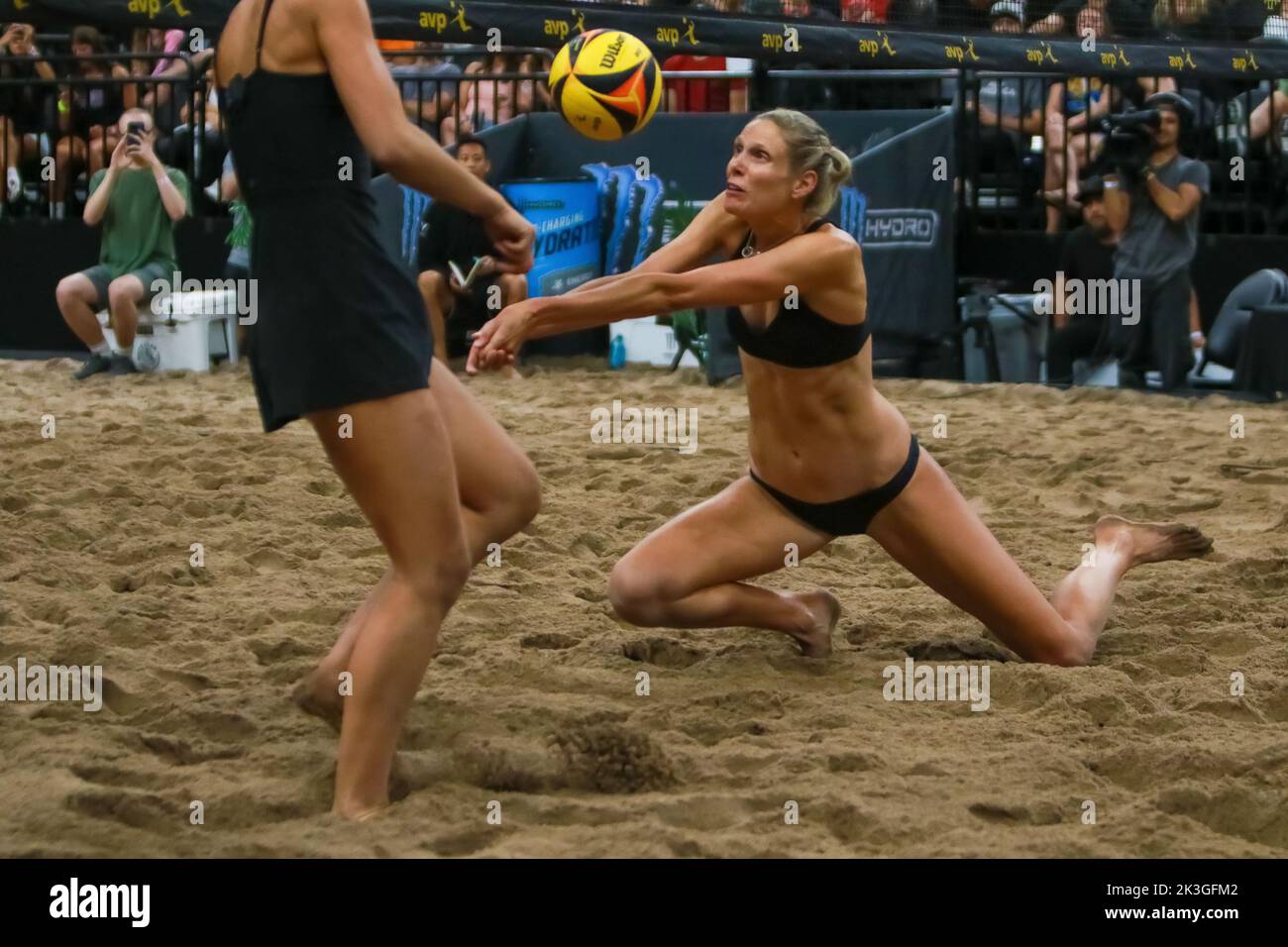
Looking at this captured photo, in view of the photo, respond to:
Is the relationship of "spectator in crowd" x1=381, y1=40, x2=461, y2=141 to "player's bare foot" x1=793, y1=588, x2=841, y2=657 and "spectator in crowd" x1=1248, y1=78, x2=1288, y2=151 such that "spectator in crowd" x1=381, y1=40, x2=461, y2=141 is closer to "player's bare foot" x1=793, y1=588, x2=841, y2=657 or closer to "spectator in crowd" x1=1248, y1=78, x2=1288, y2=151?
"spectator in crowd" x1=1248, y1=78, x2=1288, y2=151

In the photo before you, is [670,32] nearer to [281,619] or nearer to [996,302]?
[996,302]

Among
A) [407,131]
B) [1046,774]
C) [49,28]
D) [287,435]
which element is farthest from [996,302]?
[49,28]

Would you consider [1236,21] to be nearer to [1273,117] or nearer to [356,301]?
[1273,117]

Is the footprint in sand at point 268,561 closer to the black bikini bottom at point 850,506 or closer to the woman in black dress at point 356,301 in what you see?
the black bikini bottom at point 850,506

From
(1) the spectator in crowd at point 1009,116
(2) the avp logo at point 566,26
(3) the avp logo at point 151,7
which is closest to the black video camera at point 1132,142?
(1) the spectator in crowd at point 1009,116

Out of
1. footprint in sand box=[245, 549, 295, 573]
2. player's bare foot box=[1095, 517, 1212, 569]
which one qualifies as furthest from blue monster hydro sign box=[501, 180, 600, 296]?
player's bare foot box=[1095, 517, 1212, 569]

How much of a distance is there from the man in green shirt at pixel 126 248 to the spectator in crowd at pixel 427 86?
1873 millimetres

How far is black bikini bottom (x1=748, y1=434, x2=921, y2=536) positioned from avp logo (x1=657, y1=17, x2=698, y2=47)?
6.04 meters

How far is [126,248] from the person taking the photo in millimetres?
11070

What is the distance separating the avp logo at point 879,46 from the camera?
10.4m

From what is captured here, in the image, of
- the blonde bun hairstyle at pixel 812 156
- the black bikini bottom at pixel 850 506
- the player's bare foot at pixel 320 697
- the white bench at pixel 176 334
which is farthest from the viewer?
the white bench at pixel 176 334

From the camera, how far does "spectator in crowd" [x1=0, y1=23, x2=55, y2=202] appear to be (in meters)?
12.0

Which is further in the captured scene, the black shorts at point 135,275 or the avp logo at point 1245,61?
the black shorts at point 135,275

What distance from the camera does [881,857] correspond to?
3225mm
